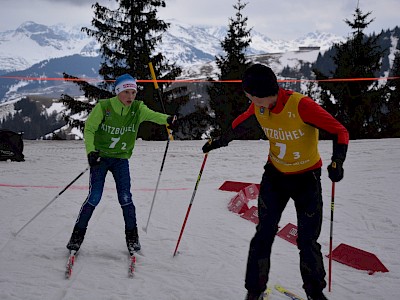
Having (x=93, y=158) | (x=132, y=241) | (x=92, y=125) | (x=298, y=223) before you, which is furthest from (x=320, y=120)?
(x=132, y=241)

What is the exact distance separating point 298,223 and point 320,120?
0.90 metres

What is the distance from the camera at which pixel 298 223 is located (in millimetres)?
3219

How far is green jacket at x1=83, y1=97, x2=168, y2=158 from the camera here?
423 centimetres

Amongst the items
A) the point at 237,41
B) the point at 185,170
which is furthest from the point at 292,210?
the point at 237,41

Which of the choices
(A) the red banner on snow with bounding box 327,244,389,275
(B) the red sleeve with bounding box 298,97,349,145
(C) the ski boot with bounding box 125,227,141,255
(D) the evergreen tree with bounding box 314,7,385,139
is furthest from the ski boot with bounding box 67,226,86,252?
(D) the evergreen tree with bounding box 314,7,385,139

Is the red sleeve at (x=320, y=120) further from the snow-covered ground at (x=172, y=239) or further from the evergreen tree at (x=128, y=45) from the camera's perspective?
the evergreen tree at (x=128, y=45)

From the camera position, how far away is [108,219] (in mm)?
5918

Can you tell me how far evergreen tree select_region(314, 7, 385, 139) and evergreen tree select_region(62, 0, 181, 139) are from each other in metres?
9.89

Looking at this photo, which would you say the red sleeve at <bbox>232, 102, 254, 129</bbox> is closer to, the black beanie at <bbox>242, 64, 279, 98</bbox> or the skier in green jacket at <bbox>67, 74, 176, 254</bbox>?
the black beanie at <bbox>242, 64, 279, 98</bbox>

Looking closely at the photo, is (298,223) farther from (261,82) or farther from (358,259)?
(358,259)

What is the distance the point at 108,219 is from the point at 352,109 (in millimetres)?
20770

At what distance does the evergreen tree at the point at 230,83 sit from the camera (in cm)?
2592

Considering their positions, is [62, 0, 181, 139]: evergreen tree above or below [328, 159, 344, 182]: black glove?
above

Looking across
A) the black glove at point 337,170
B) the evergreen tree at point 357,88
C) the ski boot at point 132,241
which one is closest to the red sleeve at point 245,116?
the black glove at point 337,170
